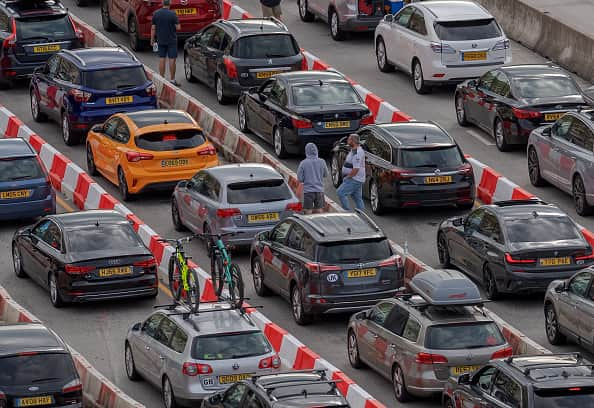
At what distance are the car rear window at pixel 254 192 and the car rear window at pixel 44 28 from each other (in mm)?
12002

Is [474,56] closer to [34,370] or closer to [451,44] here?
[451,44]

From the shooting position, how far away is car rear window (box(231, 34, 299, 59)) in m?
38.8

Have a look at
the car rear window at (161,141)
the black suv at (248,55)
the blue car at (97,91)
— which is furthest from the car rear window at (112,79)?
the car rear window at (161,141)

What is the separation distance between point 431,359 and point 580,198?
27.8 ft

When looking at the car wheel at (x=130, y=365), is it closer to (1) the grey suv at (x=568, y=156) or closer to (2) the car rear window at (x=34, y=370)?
(2) the car rear window at (x=34, y=370)

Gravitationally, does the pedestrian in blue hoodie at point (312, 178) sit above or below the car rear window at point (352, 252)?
below

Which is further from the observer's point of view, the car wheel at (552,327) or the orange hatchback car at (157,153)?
the orange hatchback car at (157,153)

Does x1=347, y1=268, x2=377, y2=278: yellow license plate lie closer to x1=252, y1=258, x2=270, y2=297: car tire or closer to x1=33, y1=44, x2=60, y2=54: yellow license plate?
x1=252, y1=258, x2=270, y2=297: car tire

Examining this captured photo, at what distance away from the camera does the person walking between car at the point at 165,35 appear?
4053 cm

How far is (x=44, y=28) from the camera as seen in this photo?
41.8 metres

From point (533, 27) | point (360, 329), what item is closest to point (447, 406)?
point (360, 329)

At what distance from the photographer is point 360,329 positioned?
25.9 m

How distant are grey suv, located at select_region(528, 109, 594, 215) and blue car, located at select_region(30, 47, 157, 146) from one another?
27.2ft

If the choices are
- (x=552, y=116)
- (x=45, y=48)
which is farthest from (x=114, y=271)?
(x=45, y=48)
